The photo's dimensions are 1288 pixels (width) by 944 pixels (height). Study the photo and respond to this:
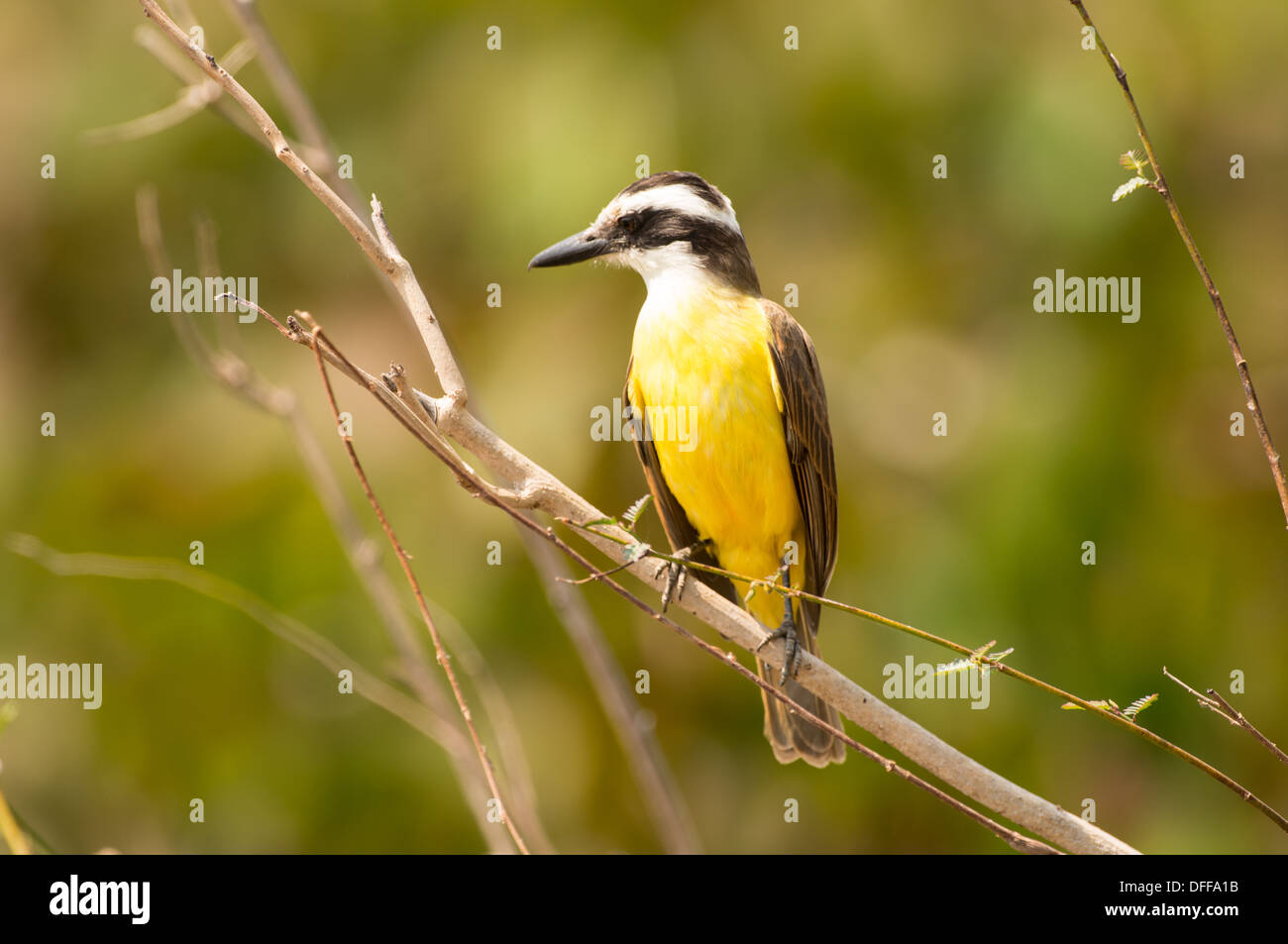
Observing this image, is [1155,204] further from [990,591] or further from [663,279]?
[663,279]

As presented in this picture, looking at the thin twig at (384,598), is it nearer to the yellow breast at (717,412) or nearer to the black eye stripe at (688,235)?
the yellow breast at (717,412)

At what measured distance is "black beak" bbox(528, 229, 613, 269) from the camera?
3.41 metres

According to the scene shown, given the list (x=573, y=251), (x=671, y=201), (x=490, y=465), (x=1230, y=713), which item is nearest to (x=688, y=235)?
(x=671, y=201)

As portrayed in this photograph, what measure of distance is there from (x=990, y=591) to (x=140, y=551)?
13.7 feet

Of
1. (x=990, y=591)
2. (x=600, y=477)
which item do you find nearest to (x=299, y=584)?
(x=600, y=477)

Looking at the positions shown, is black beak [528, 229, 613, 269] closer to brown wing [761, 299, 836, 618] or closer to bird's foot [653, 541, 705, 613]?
brown wing [761, 299, 836, 618]

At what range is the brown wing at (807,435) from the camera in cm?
340

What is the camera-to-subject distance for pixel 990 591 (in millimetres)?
5285

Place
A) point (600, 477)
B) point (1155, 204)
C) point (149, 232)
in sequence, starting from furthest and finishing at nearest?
point (1155, 204) < point (600, 477) < point (149, 232)

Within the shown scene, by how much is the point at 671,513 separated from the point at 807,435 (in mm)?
508

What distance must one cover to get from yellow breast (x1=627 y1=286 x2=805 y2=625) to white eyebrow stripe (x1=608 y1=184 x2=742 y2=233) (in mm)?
242

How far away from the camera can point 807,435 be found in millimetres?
3445

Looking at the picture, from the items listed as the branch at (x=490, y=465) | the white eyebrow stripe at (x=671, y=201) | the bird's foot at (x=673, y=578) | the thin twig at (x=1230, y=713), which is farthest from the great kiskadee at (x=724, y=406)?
the thin twig at (x=1230, y=713)

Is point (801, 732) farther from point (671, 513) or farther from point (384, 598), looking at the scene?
point (384, 598)
